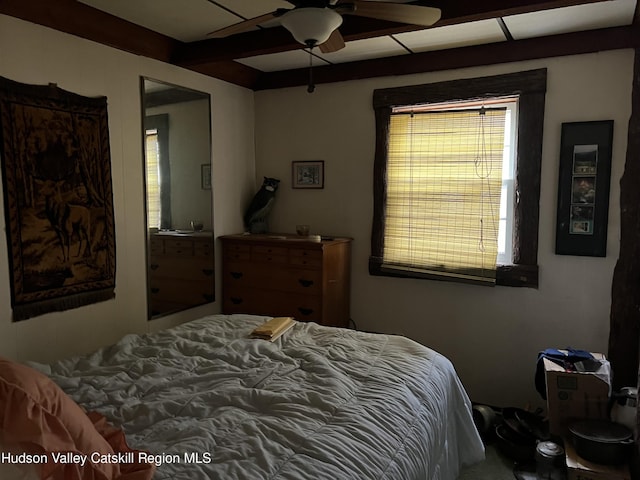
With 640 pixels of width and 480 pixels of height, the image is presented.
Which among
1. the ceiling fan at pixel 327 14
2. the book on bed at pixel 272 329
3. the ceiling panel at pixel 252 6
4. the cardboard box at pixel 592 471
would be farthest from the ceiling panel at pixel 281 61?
the cardboard box at pixel 592 471

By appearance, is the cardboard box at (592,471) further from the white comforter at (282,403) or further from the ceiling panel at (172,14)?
the ceiling panel at (172,14)

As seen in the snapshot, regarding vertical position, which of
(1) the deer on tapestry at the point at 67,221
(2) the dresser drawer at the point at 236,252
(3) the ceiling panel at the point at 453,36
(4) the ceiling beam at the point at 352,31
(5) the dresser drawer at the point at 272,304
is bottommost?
(5) the dresser drawer at the point at 272,304

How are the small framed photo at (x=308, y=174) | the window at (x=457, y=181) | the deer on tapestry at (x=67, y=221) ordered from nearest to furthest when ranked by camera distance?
the deer on tapestry at (x=67, y=221) < the window at (x=457, y=181) < the small framed photo at (x=308, y=174)

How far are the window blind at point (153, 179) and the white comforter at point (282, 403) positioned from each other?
3.50ft

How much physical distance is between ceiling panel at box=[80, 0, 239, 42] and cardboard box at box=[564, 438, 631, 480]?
9.84 ft

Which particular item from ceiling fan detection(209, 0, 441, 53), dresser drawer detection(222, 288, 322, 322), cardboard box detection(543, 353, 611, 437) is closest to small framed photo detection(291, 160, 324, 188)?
dresser drawer detection(222, 288, 322, 322)

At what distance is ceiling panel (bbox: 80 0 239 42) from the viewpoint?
262cm

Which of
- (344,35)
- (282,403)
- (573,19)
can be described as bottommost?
(282,403)

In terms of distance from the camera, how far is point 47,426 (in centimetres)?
114

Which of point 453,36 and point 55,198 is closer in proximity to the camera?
point 55,198

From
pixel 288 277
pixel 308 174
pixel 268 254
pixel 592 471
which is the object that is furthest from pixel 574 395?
pixel 308 174

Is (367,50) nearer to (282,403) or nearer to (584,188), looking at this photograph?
(584,188)

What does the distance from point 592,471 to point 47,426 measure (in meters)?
2.28

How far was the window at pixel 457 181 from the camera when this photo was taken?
3129 millimetres
